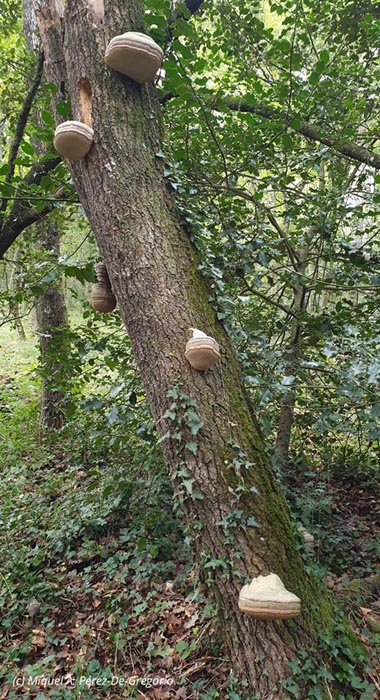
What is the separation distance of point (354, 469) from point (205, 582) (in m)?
3.45

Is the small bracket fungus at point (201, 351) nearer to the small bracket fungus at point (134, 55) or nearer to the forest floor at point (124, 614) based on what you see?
the forest floor at point (124, 614)

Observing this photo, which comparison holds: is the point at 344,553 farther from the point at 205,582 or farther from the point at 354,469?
the point at 205,582

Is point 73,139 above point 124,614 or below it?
above

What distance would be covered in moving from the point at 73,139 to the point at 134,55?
468 mm

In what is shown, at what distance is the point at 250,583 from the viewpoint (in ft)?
5.52

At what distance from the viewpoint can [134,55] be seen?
194cm

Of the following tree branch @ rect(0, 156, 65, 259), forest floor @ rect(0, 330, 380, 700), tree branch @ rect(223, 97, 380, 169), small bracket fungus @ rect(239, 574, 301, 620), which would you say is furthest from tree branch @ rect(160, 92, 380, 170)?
small bracket fungus @ rect(239, 574, 301, 620)

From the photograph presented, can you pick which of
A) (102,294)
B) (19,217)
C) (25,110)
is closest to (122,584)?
(102,294)

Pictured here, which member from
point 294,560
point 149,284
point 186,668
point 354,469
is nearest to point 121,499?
point 186,668

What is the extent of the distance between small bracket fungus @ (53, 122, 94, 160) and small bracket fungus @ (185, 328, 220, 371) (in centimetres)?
105

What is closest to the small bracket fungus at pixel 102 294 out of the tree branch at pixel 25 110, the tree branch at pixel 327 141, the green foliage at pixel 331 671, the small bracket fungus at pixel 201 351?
the small bracket fungus at pixel 201 351

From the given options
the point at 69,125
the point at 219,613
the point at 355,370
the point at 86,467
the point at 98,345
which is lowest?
the point at 219,613

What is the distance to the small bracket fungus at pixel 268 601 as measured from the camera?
1554 millimetres

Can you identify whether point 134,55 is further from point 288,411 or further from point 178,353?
point 288,411
